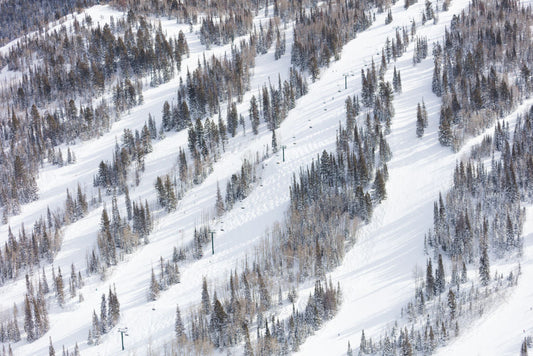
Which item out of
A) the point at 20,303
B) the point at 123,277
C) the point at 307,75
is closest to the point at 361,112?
the point at 307,75

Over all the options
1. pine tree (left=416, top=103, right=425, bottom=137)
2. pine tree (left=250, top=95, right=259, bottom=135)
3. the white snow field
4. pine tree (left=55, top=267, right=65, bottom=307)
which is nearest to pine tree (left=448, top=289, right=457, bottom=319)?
the white snow field

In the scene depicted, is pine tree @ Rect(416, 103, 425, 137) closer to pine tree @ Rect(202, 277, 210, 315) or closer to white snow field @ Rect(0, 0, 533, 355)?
white snow field @ Rect(0, 0, 533, 355)

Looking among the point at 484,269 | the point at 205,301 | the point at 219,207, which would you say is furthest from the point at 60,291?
the point at 484,269

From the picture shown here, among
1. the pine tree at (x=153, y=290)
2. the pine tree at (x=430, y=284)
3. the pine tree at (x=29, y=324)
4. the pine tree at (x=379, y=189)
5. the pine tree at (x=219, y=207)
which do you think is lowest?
the pine tree at (x=29, y=324)

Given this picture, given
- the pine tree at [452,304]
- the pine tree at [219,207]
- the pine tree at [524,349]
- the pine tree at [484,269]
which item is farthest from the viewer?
the pine tree at [219,207]

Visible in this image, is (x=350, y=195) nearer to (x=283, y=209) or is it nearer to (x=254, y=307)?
(x=283, y=209)

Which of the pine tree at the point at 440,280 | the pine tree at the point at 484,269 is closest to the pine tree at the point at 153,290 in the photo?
the pine tree at the point at 440,280

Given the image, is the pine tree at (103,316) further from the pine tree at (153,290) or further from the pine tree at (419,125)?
the pine tree at (419,125)

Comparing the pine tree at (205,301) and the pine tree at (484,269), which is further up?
the pine tree at (484,269)
